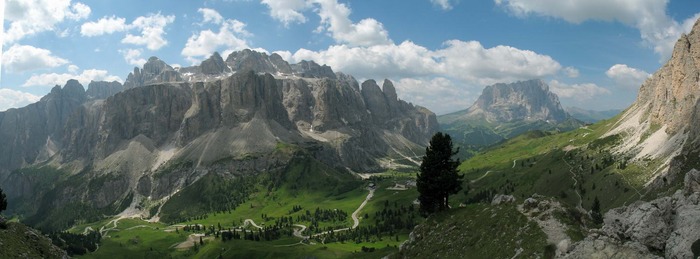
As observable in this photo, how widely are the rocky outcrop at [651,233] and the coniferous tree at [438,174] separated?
1197 inches

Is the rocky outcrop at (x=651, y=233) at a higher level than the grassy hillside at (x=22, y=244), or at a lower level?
higher

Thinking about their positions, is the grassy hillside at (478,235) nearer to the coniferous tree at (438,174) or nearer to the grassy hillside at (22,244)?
the coniferous tree at (438,174)

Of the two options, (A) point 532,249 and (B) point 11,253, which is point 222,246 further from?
(A) point 532,249

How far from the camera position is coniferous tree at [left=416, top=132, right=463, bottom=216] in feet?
231

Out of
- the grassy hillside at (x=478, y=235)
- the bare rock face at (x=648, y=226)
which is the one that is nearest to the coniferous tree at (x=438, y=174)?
the grassy hillside at (x=478, y=235)

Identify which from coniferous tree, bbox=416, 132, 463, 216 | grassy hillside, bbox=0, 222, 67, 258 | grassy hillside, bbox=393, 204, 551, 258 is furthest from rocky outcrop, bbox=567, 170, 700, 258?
grassy hillside, bbox=0, 222, 67, 258

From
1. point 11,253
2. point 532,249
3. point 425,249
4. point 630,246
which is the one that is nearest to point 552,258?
point 532,249

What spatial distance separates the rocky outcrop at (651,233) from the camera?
30594mm

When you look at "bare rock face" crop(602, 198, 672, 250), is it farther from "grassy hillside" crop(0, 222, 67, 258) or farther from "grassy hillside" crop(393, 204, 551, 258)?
"grassy hillside" crop(0, 222, 67, 258)

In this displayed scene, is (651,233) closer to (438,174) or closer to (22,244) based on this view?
(438,174)

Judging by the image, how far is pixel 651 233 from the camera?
115 ft

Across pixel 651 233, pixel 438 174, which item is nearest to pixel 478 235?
pixel 651 233

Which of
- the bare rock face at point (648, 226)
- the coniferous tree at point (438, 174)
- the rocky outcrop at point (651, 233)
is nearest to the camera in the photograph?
the rocky outcrop at point (651, 233)

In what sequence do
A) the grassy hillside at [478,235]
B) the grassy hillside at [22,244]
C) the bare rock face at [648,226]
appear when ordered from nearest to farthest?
the bare rock face at [648,226] < the grassy hillside at [478,235] < the grassy hillside at [22,244]
